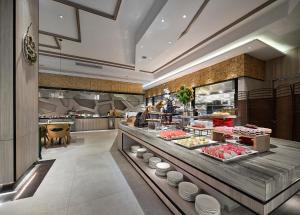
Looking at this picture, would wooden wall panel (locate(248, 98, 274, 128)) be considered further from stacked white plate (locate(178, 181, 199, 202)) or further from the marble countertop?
stacked white plate (locate(178, 181, 199, 202))

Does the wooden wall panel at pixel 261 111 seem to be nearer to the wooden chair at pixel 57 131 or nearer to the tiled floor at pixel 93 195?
the tiled floor at pixel 93 195

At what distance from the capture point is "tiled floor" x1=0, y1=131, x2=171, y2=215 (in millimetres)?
1847

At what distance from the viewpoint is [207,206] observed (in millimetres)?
1391

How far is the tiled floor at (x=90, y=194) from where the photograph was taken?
185 centimetres

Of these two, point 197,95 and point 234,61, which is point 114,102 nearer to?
point 197,95

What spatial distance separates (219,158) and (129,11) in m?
3.70

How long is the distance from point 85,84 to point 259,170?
9972mm

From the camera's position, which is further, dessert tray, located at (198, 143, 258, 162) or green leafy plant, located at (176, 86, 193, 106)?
green leafy plant, located at (176, 86, 193, 106)

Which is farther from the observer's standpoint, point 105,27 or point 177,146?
point 105,27

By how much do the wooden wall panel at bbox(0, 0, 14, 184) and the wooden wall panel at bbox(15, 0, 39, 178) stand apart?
110mm

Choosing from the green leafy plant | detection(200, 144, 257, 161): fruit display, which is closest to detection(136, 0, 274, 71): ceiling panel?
the green leafy plant

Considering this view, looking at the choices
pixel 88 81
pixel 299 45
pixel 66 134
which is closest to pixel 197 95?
pixel 299 45

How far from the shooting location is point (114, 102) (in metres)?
10.7

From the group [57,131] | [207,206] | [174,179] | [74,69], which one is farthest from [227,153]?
[74,69]
